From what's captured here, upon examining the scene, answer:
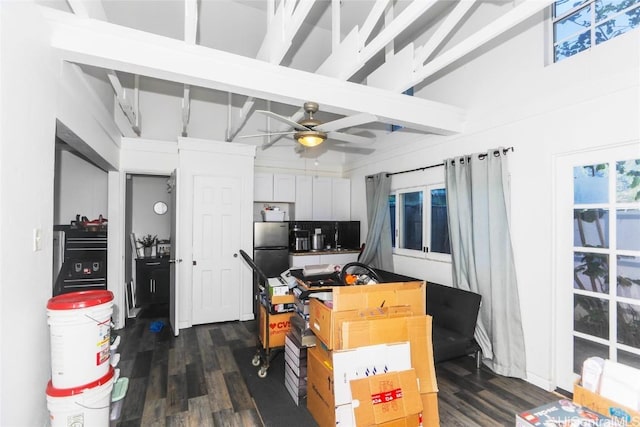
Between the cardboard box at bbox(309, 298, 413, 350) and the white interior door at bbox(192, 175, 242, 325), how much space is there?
249cm

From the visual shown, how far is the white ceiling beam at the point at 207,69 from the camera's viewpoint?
1913 mm

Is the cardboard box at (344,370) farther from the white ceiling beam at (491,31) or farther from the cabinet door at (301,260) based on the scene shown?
the cabinet door at (301,260)

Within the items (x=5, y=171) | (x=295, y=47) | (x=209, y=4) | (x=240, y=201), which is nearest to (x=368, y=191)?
(x=240, y=201)

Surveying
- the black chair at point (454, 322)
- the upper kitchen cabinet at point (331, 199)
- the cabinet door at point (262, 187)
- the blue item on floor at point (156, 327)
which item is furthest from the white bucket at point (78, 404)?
the upper kitchen cabinet at point (331, 199)

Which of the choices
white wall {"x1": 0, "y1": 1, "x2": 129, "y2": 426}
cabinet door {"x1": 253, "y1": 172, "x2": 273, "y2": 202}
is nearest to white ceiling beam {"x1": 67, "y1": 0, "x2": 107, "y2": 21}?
white wall {"x1": 0, "y1": 1, "x2": 129, "y2": 426}

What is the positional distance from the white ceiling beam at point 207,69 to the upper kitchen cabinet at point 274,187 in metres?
2.79

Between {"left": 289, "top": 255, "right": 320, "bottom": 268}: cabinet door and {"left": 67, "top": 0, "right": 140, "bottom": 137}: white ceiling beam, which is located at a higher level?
{"left": 67, "top": 0, "right": 140, "bottom": 137}: white ceiling beam

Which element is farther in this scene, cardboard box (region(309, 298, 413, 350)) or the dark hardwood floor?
the dark hardwood floor

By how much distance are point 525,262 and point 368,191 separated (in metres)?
2.70

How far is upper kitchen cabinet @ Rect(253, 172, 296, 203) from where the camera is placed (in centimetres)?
538

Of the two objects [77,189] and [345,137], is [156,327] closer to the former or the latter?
[77,189]

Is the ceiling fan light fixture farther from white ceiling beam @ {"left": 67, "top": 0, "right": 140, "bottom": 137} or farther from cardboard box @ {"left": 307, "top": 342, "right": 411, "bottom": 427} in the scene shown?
cardboard box @ {"left": 307, "top": 342, "right": 411, "bottom": 427}

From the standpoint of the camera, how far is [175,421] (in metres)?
2.29

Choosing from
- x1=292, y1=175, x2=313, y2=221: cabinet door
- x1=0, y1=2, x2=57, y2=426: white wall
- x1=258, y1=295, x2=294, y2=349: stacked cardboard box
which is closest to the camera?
x1=0, y1=2, x2=57, y2=426: white wall
